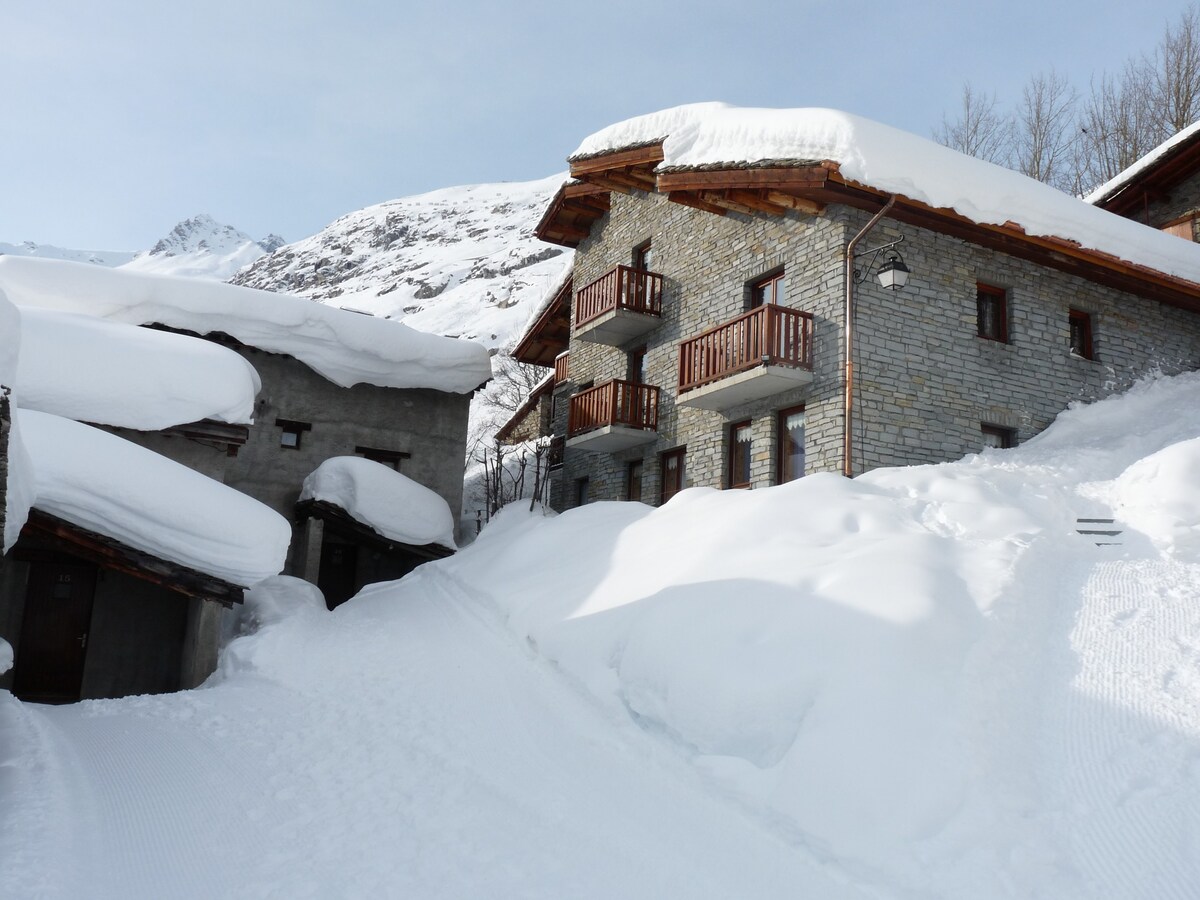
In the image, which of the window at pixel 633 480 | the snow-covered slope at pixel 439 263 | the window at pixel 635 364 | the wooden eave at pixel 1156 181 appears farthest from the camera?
the snow-covered slope at pixel 439 263

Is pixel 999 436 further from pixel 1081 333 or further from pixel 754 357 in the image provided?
pixel 754 357

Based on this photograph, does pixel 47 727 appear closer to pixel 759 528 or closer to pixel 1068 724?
pixel 759 528

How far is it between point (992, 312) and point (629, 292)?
6.26 meters

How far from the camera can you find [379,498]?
15641 millimetres

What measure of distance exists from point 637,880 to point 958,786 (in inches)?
74.3

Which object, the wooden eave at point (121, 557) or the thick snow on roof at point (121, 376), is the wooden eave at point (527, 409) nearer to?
the thick snow on roof at point (121, 376)

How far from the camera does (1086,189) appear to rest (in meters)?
27.0

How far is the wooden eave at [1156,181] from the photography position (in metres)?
17.5

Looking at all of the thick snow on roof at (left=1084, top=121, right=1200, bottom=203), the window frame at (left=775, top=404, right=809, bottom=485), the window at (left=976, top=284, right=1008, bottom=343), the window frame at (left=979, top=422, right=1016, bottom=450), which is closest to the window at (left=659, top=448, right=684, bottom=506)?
the window frame at (left=775, top=404, right=809, bottom=485)

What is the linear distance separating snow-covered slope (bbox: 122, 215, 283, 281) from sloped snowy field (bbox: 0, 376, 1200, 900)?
14404 cm

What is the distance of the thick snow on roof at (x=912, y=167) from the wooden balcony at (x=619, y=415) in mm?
3967

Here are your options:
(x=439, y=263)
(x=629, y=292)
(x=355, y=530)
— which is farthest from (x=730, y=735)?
(x=439, y=263)

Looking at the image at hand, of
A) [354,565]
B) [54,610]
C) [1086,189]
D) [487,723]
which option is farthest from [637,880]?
[1086,189]

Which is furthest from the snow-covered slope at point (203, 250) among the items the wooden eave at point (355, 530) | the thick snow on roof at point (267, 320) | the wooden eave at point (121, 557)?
the wooden eave at point (121, 557)
